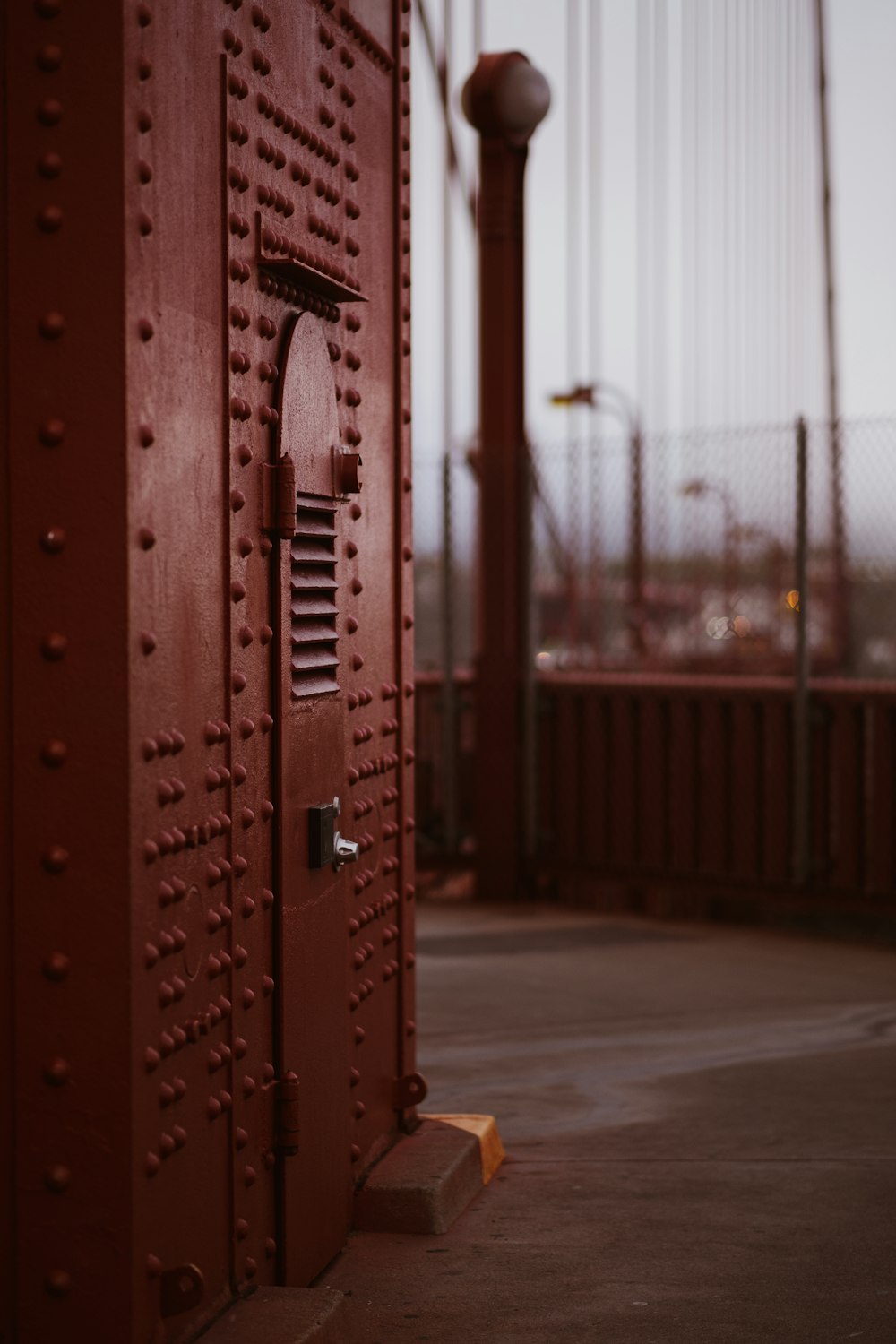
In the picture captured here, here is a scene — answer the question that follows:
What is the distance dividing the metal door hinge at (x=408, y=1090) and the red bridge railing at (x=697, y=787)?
418 cm

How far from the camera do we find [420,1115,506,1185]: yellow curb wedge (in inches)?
183

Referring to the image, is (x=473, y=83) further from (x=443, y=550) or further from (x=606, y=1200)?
(x=606, y=1200)

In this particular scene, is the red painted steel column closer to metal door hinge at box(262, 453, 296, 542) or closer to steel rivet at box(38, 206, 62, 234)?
metal door hinge at box(262, 453, 296, 542)

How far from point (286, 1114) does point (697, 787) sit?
5.59 metres

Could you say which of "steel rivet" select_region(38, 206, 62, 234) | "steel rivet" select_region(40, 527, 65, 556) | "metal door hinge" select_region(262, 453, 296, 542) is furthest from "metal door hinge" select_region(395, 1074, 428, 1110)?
"steel rivet" select_region(38, 206, 62, 234)

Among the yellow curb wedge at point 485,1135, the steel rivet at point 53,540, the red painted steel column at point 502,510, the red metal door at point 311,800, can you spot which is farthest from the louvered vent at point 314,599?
the red painted steel column at point 502,510

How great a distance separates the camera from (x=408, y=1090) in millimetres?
4559

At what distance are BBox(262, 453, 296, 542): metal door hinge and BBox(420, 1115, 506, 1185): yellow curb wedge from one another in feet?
6.73

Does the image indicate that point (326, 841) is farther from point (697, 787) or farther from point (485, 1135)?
point (697, 787)

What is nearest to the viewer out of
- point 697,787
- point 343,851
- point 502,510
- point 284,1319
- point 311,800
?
point 284,1319

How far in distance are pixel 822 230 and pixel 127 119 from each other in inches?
965

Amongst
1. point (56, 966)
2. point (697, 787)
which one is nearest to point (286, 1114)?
point (56, 966)

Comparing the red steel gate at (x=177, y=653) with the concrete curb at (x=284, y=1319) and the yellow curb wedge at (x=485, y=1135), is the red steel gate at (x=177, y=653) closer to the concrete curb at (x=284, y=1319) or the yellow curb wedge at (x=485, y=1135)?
the concrete curb at (x=284, y=1319)

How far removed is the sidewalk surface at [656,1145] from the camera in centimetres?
372
